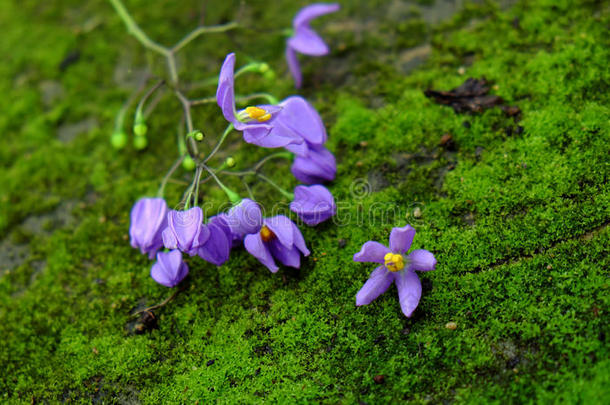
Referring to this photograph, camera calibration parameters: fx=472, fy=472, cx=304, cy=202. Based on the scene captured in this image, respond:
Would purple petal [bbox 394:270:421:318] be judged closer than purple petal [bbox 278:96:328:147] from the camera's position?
Yes

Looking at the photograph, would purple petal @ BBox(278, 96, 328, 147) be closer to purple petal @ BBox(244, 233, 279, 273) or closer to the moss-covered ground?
the moss-covered ground

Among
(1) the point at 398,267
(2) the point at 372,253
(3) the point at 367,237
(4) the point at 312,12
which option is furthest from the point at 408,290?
(4) the point at 312,12

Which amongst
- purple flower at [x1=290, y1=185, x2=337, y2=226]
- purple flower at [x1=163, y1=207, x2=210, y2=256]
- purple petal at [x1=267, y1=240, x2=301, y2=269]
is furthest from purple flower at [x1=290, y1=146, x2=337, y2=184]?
purple flower at [x1=163, y1=207, x2=210, y2=256]

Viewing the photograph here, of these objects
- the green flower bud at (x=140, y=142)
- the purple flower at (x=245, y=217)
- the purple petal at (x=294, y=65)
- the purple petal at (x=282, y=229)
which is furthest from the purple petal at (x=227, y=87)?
the purple petal at (x=294, y=65)

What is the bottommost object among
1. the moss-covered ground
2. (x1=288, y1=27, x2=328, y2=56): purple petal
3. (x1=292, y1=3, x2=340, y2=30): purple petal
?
the moss-covered ground

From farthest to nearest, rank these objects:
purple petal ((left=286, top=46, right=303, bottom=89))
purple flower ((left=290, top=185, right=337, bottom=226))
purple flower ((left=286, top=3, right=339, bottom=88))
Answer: purple petal ((left=286, top=46, right=303, bottom=89)) → purple flower ((left=286, top=3, right=339, bottom=88)) → purple flower ((left=290, top=185, right=337, bottom=226))

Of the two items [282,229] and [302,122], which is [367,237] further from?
[302,122]
